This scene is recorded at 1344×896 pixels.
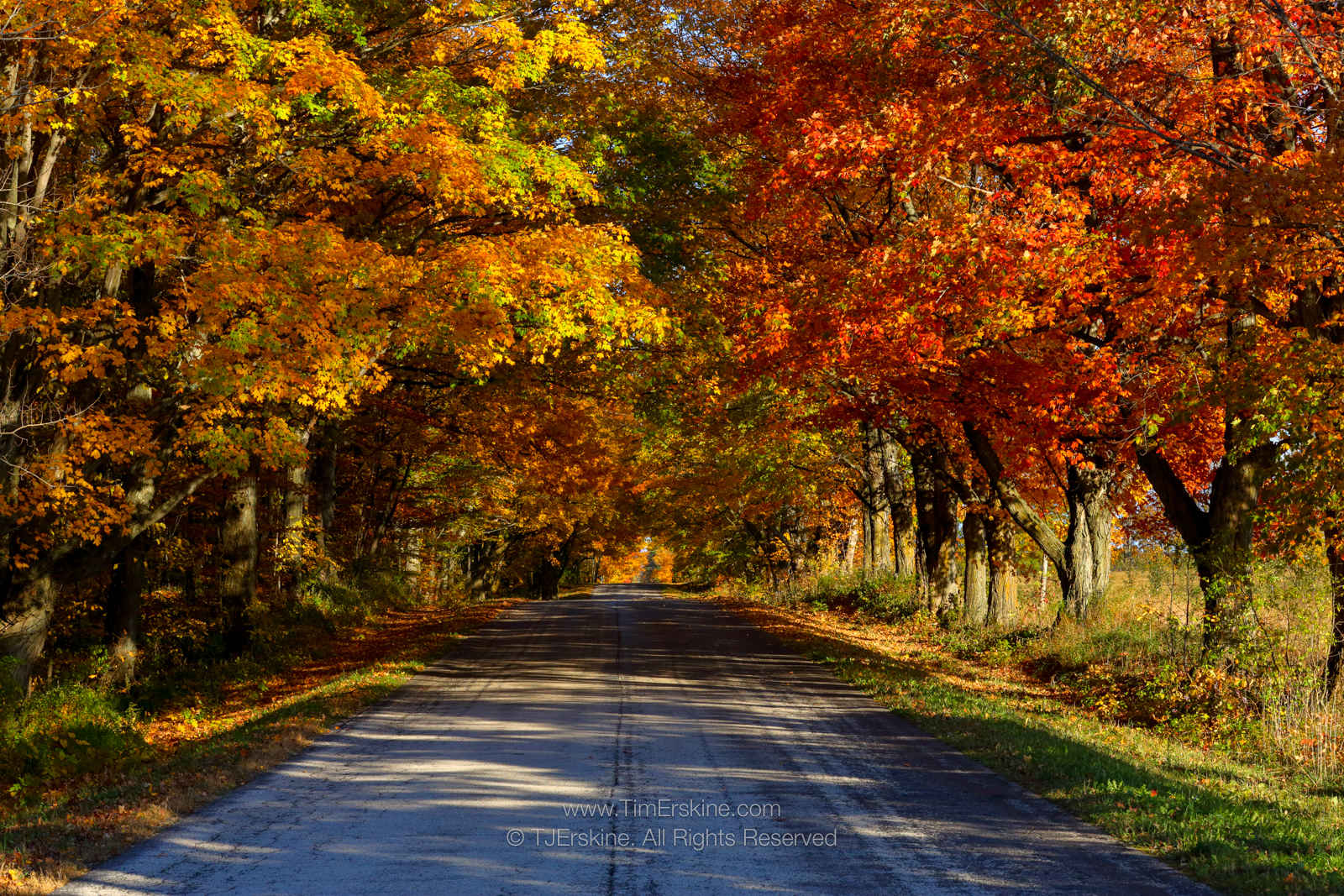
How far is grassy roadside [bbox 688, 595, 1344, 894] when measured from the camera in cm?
696

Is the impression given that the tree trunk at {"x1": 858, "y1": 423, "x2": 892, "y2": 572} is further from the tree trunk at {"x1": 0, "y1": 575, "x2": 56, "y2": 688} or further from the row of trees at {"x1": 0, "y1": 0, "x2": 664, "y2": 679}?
the tree trunk at {"x1": 0, "y1": 575, "x2": 56, "y2": 688}

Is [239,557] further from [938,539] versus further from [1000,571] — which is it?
[938,539]

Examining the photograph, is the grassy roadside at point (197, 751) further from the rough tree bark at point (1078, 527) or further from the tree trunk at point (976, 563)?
the tree trunk at point (976, 563)

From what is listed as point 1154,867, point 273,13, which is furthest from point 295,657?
point 1154,867

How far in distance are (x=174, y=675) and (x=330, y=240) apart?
1108 cm

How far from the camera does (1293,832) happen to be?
766 centimetres

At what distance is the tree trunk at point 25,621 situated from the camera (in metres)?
14.9

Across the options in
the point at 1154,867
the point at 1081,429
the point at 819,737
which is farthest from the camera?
the point at 1081,429

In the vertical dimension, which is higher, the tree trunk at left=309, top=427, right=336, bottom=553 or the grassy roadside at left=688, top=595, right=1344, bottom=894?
the tree trunk at left=309, top=427, right=336, bottom=553

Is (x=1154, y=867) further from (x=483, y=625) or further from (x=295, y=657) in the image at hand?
(x=483, y=625)

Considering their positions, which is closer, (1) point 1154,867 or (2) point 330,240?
(1) point 1154,867

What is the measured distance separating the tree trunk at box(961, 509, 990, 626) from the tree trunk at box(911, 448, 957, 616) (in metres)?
1.38

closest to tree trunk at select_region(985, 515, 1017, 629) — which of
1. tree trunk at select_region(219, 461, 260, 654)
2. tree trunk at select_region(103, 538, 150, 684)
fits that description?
tree trunk at select_region(219, 461, 260, 654)

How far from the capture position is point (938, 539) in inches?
1096
